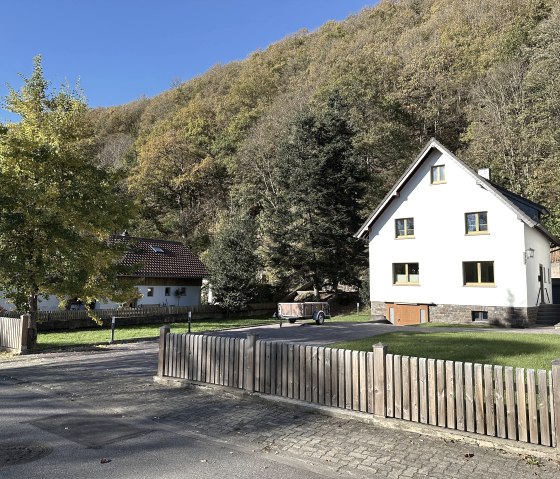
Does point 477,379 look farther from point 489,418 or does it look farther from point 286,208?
point 286,208

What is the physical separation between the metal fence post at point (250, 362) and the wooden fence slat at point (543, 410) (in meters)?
5.09

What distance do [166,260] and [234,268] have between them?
259 inches

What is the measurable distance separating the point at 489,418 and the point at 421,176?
24.6 meters

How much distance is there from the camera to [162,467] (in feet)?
19.0

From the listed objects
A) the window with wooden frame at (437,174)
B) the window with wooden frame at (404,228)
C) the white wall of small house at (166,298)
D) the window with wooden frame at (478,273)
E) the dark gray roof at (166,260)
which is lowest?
the white wall of small house at (166,298)

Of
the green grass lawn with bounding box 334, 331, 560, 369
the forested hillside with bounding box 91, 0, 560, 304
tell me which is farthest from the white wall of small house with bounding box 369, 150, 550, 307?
the green grass lawn with bounding box 334, 331, 560, 369

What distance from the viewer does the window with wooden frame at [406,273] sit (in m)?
29.6

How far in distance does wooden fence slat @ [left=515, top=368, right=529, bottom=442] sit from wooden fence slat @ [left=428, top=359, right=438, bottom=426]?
45.3 inches

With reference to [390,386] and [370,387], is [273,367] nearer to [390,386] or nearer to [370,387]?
[370,387]

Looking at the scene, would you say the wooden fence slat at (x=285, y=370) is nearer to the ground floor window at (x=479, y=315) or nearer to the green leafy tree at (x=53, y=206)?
the green leafy tree at (x=53, y=206)

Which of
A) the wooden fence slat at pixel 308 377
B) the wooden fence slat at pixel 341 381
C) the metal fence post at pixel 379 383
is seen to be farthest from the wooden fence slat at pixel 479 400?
the wooden fence slat at pixel 308 377

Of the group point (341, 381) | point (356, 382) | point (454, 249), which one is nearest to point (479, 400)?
point (356, 382)

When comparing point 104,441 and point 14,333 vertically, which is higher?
point 14,333

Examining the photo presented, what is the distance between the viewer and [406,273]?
29938mm
